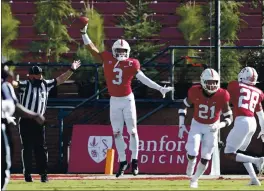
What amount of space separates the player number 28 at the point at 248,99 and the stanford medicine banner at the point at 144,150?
580 centimetres

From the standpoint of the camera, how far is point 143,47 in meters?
38.3

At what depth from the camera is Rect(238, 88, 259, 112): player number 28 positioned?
19.9m

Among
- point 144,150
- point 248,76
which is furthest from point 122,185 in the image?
point 144,150

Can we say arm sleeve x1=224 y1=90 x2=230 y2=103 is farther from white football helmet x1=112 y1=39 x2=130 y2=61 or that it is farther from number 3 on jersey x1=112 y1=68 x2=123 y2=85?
Answer: white football helmet x1=112 y1=39 x2=130 y2=61

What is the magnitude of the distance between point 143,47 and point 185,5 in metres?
5.20

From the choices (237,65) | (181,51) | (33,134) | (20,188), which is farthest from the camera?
(181,51)

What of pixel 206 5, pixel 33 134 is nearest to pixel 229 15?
pixel 206 5

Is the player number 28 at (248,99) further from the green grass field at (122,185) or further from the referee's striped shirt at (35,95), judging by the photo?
the referee's striped shirt at (35,95)

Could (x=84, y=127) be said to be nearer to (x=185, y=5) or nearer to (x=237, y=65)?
(x=237, y=65)

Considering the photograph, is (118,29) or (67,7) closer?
(67,7)

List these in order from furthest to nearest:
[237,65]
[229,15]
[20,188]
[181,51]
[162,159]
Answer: [229,15]
[181,51]
[237,65]
[162,159]
[20,188]

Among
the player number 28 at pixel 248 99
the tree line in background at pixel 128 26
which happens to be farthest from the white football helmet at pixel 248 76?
the tree line in background at pixel 128 26

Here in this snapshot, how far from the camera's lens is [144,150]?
84.7 ft

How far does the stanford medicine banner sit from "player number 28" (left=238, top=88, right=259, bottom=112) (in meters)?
5.80
